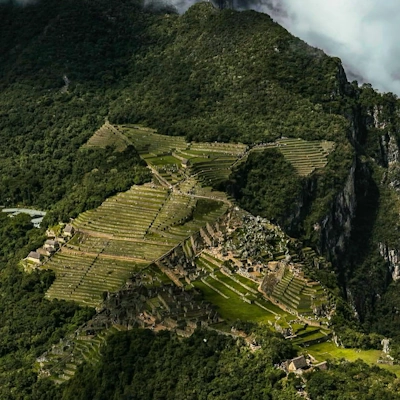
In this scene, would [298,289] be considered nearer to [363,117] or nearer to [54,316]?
[54,316]

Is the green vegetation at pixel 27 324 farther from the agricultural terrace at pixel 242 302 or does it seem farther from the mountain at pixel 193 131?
the agricultural terrace at pixel 242 302

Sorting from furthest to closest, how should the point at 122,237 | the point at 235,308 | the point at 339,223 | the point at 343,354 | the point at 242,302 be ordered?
the point at 339,223
the point at 122,237
the point at 242,302
the point at 235,308
the point at 343,354

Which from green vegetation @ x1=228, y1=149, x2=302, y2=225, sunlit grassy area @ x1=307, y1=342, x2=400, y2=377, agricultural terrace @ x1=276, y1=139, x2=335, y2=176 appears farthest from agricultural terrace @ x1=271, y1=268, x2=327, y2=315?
agricultural terrace @ x1=276, y1=139, x2=335, y2=176

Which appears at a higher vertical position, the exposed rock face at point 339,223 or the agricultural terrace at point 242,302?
the exposed rock face at point 339,223

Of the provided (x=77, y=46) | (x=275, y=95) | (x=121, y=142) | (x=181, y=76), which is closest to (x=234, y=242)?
(x=121, y=142)

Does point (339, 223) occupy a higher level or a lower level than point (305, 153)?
lower

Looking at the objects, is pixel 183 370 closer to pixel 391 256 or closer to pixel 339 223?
pixel 339 223

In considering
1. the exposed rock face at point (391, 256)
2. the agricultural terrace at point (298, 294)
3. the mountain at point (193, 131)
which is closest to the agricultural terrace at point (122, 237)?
the mountain at point (193, 131)

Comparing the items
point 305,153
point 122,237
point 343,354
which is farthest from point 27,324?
point 305,153

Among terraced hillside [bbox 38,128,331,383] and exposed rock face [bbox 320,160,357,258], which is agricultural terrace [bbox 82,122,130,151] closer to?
terraced hillside [bbox 38,128,331,383]
